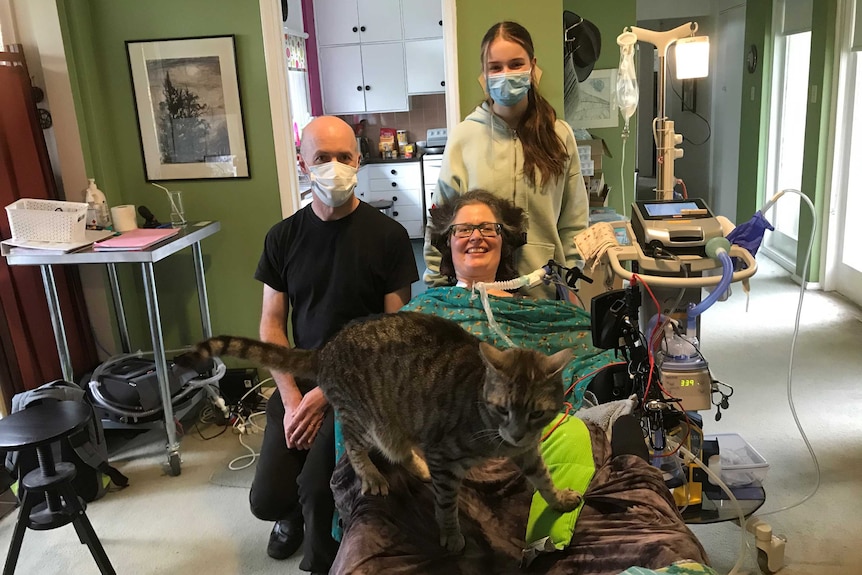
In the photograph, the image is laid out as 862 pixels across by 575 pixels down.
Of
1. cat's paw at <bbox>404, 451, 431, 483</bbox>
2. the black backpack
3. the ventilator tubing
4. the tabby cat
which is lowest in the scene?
the black backpack

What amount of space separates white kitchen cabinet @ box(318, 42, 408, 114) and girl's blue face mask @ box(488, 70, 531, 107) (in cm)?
413

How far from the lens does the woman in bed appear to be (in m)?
1.35

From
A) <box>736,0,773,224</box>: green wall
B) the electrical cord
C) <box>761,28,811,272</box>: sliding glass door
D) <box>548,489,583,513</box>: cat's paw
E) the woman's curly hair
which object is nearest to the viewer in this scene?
<box>548,489,583,513</box>: cat's paw

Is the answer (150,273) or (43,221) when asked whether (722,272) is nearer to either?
(150,273)

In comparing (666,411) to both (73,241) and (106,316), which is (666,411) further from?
(106,316)

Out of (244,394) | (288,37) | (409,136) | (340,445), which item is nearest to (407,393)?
(340,445)

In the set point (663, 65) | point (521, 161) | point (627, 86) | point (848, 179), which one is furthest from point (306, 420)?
point (848, 179)

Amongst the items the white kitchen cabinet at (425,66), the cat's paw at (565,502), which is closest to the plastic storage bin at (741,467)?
the cat's paw at (565,502)

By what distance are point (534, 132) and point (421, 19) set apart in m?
4.16

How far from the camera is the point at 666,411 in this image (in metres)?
1.63

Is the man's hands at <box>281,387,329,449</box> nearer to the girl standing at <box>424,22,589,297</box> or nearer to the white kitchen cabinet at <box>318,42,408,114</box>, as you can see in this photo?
the girl standing at <box>424,22,589,297</box>

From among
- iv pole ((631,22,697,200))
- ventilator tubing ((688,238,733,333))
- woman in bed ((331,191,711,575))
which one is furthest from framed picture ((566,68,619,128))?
ventilator tubing ((688,238,733,333))

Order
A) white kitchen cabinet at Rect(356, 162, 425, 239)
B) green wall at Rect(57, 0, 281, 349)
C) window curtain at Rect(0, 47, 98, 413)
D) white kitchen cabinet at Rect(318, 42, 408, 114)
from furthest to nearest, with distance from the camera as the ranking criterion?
white kitchen cabinet at Rect(356, 162, 425, 239) < white kitchen cabinet at Rect(318, 42, 408, 114) < green wall at Rect(57, 0, 281, 349) < window curtain at Rect(0, 47, 98, 413)

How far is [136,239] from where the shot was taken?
2771 mm
